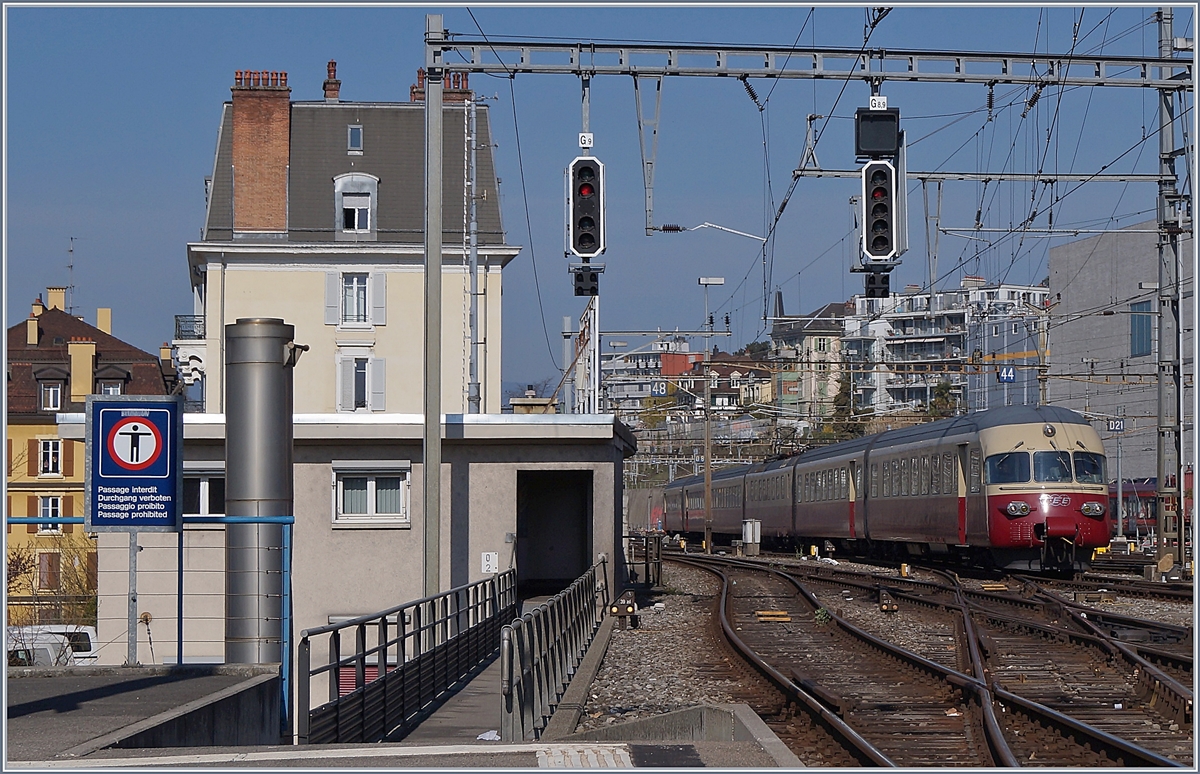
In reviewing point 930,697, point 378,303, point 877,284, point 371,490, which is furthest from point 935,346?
point 930,697

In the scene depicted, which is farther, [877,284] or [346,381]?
[346,381]

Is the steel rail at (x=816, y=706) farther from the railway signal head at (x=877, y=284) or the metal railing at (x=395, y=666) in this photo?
the railway signal head at (x=877, y=284)

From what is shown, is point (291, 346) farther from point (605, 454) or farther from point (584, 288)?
point (605, 454)

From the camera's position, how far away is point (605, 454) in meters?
23.9

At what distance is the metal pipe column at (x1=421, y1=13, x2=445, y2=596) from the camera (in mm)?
17703

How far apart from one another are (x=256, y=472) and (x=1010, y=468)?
17.6m

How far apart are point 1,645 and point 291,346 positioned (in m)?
6.09

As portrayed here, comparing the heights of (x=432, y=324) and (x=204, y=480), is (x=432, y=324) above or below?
above

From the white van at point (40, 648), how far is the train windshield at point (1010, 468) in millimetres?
19784

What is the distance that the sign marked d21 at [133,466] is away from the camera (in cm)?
1077

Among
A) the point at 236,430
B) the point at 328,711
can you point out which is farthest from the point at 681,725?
the point at 236,430

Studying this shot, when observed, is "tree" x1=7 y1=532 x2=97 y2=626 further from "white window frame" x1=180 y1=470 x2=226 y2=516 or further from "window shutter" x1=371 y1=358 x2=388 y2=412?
"white window frame" x1=180 y1=470 x2=226 y2=516

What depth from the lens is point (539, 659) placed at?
1262cm

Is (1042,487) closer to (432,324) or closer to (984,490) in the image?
(984,490)
